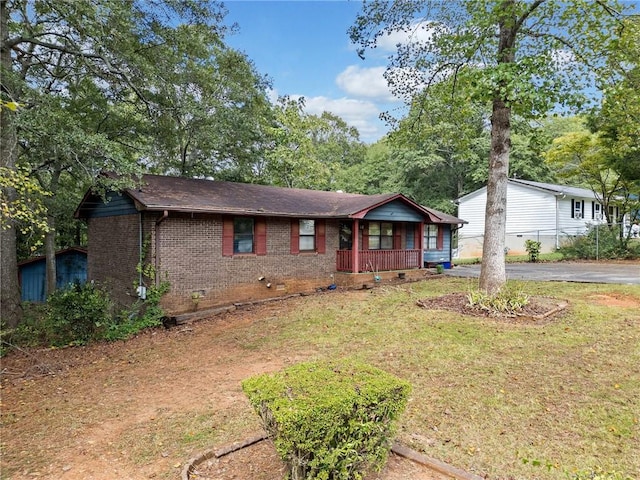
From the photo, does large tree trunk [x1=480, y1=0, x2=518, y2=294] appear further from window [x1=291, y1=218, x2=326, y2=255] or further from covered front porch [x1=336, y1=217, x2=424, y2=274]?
window [x1=291, y1=218, x2=326, y2=255]

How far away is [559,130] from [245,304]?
1613 inches

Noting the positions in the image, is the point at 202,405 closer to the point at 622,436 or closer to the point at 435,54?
the point at 622,436

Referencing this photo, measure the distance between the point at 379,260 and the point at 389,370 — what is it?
32.7 ft

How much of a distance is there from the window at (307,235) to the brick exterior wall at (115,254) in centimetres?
546

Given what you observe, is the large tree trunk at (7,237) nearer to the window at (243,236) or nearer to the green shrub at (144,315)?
the green shrub at (144,315)

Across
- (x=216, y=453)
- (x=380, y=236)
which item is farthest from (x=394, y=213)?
(x=216, y=453)

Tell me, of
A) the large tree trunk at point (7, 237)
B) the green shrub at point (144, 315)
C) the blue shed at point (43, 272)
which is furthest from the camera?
the blue shed at point (43, 272)

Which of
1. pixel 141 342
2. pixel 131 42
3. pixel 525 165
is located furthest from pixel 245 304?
pixel 525 165

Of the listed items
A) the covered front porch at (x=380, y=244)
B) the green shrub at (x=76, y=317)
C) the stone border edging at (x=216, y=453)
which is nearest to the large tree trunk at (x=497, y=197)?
the covered front porch at (x=380, y=244)

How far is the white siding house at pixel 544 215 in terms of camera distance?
25.1 meters

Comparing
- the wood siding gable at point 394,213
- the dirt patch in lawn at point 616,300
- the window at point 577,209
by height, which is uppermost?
the window at point 577,209

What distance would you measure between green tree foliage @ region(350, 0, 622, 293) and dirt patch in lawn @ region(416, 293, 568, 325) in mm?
880

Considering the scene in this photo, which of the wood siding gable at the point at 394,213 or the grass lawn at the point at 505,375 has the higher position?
the wood siding gable at the point at 394,213

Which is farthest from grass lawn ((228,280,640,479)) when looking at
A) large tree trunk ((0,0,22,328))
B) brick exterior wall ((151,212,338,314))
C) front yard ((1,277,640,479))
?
large tree trunk ((0,0,22,328))
